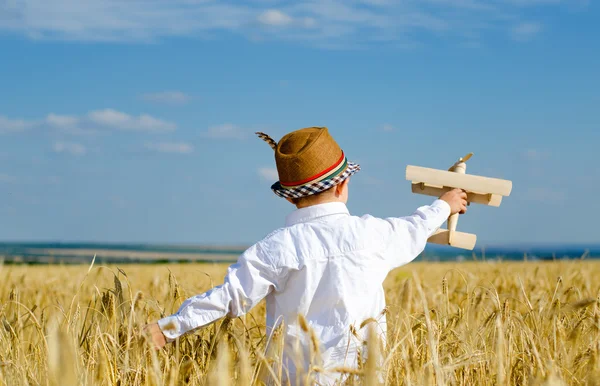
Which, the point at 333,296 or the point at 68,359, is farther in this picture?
the point at 333,296

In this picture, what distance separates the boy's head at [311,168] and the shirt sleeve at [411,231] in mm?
257

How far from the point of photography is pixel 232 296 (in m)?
2.49

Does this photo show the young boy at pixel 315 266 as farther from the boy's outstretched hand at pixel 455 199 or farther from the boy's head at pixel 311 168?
the boy's outstretched hand at pixel 455 199

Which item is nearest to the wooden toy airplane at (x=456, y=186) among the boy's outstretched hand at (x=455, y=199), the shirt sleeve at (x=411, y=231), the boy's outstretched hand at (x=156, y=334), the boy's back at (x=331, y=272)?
the boy's outstretched hand at (x=455, y=199)

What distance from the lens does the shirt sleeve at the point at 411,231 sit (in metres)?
2.67

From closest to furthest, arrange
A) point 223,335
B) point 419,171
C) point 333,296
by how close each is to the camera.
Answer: point 333,296 → point 223,335 → point 419,171

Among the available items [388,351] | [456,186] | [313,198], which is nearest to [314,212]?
[313,198]

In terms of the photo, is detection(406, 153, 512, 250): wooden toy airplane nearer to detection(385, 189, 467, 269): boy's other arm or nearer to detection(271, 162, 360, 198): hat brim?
→ detection(385, 189, 467, 269): boy's other arm

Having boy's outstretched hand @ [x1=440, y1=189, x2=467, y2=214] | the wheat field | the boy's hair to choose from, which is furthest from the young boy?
boy's outstretched hand @ [x1=440, y1=189, x2=467, y2=214]

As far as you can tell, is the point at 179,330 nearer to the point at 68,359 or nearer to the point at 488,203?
the point at 68,359

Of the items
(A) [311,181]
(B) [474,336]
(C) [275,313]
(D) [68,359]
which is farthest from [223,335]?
(D) [68,359]

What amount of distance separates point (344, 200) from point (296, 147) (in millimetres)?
296

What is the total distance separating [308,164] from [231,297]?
587 millimetres

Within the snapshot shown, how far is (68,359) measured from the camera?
1271 millimetres
